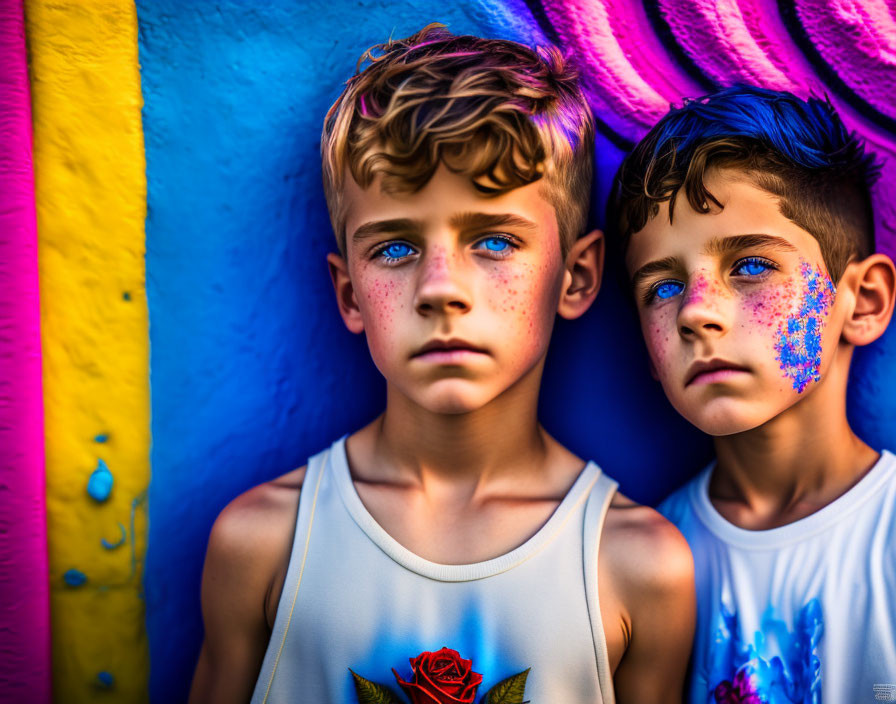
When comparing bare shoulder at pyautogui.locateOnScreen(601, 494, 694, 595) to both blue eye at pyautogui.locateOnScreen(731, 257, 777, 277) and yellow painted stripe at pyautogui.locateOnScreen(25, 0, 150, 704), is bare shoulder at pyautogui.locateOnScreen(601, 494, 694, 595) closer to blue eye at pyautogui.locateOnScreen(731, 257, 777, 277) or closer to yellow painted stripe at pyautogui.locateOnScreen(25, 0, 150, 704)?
blue eye at pyautogui.locateOnScreen(731, 257, 777, 277)

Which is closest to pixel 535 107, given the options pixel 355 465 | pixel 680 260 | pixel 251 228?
pixel 680 260

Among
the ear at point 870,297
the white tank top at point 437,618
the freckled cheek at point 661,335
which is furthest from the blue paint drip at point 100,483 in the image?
the ear at point 870,297

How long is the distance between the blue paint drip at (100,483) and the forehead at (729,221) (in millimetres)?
1164

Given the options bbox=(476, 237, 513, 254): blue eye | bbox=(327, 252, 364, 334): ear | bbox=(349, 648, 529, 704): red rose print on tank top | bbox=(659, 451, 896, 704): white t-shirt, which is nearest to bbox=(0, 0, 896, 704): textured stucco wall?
bbox=(327, 252, 364, 334): ear

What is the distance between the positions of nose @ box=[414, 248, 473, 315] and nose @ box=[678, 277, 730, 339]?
371 millimetres

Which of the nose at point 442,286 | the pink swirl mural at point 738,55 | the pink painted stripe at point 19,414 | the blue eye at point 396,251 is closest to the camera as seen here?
the nose at point 442,286

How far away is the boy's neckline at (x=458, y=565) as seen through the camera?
135cm

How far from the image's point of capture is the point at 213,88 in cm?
159

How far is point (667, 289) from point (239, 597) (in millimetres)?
959

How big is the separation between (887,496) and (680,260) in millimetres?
569

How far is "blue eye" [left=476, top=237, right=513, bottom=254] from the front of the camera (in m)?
1.33

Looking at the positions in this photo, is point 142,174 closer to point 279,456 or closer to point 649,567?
point 279,456

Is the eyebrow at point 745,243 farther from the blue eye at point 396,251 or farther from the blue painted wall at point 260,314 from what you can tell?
the blue eye at point 396,251

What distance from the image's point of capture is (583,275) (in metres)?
1.50
